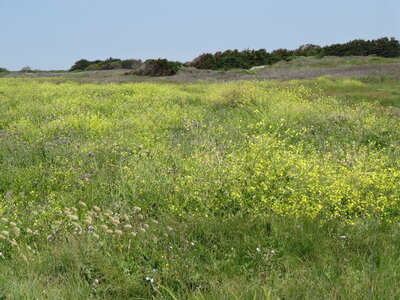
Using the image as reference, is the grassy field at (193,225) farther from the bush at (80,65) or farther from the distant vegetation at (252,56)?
the bush at (80,65)

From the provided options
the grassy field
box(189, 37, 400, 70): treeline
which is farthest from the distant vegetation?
the grassy field

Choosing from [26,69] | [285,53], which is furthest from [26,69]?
[285,53]

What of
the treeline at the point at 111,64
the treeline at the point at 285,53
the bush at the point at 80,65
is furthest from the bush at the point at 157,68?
the bush at the point at 80,65

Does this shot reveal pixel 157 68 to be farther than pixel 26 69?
No

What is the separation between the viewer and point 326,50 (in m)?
42.2

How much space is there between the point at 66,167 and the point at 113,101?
738cm

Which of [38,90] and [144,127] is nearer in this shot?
[144,127]

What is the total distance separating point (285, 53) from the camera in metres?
41.1

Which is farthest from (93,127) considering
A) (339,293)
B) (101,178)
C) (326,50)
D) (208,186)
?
(326,50)

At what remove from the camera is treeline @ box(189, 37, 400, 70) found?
35.4 metres

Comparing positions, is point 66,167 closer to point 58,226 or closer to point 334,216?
point 58,226

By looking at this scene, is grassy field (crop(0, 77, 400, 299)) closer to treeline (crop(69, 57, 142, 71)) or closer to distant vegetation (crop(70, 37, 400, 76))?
distant vegetation (crop(70, 37, 400, 76))

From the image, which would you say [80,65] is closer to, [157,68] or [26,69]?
[26,69]

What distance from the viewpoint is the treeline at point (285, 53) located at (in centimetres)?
3544
